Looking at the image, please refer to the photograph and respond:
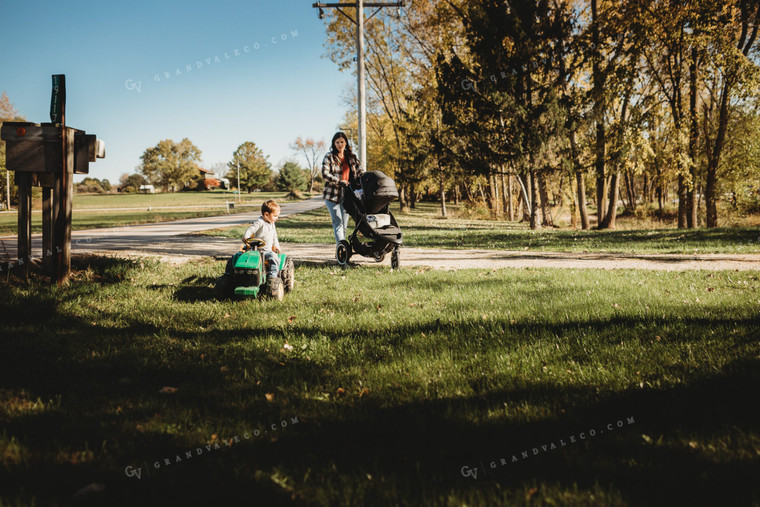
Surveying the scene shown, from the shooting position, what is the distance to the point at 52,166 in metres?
Answer: 5.81

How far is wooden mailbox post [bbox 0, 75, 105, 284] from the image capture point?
18.6 ft

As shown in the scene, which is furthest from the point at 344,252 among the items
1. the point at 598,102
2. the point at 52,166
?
the point at 598,102

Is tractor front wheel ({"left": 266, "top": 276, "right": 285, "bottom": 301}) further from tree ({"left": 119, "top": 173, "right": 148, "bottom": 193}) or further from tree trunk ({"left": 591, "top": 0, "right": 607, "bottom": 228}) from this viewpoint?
tree ({"left": 119, "top": 173, "right": 148, "bottom": 193})

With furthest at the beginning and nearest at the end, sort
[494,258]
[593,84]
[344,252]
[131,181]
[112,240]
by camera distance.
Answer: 1. [131,181]
2. [593,84]
3. [112,240]
4. [494,258]
5. [344,252]

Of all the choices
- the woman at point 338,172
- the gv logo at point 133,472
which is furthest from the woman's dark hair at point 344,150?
the gv logo at point 133,472

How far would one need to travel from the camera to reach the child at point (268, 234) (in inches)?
225

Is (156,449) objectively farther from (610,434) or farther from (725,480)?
(725,480)

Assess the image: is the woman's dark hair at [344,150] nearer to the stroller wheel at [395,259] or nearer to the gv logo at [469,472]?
the stroller wheel at [395,259]

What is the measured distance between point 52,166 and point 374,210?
15.6 ft

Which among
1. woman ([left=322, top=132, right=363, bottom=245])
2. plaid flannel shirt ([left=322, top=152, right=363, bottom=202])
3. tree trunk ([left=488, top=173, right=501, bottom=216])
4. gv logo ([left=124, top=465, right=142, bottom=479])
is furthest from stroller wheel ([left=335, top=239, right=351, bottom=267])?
tree trunk ([left=488, top=173, right=501, bottom=216])

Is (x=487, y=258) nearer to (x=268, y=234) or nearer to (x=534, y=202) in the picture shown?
(x=268, y=234)

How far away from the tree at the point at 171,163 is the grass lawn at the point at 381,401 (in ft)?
352

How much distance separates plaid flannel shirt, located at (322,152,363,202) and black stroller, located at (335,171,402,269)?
0.23m

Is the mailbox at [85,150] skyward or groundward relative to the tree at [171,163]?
groundward
